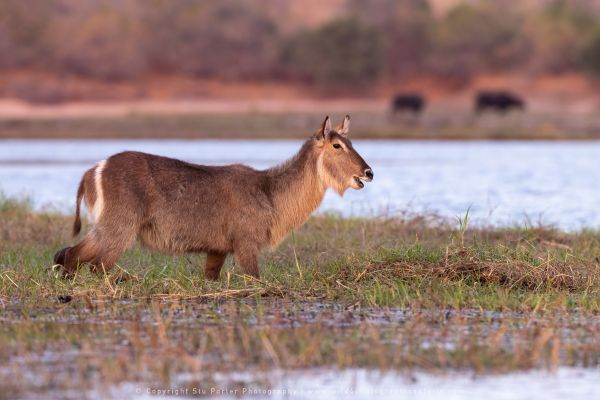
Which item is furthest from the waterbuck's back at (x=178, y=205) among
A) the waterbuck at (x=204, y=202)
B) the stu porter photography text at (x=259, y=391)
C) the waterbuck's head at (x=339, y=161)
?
the stu porter photography text at (x=259, y=391)

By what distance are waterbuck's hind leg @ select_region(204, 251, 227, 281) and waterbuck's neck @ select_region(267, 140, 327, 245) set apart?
457 millimetres

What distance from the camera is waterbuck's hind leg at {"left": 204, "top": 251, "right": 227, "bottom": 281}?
999 centimetres

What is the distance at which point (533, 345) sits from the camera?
24.2ft

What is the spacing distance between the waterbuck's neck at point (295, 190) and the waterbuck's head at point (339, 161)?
9 cm

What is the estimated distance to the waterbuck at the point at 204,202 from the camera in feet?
31.4

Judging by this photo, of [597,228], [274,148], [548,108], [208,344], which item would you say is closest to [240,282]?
[208,344]

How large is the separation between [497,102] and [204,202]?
39.3 metres

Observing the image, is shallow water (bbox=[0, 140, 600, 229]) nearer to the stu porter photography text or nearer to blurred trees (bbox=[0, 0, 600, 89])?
the stu porter photography text

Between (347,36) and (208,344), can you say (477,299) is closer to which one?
(208,344)

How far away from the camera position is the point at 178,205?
32.0ft

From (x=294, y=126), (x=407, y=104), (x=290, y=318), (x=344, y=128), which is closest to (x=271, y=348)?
(x=290, y=318)

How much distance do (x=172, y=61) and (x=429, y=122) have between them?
58.2 feet

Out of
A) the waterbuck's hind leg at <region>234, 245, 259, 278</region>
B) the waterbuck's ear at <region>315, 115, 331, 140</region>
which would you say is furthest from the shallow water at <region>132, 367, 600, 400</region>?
the waterbuck's ear at <region>315, 115, 331, 140</region>

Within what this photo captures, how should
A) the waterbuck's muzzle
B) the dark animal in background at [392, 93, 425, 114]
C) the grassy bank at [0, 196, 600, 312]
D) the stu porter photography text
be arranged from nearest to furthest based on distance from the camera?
the stu porter photography text, the grassy bank at [0, 196, 600, 312], the waterbuck's muzzle, the dark animal in background at [392, 93, 425, 114]
